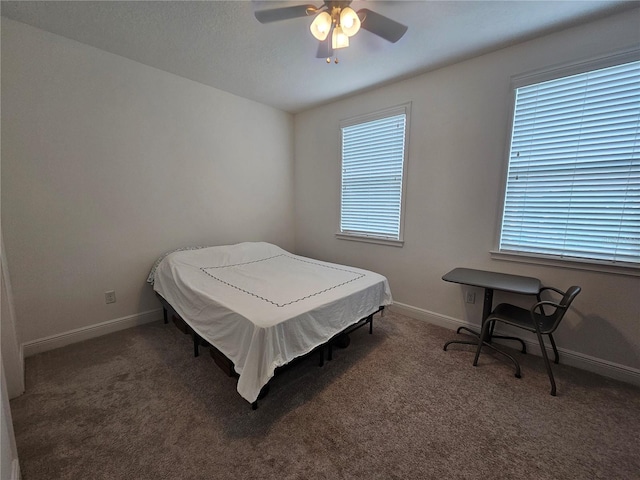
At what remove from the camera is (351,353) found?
232 cm

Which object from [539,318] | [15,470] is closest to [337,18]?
[539,318]

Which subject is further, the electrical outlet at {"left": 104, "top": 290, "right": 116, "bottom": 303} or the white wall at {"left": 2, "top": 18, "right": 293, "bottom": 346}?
the electrical outlet at {"left": 104, "top": 290, "right": 116, "bottom": 303}

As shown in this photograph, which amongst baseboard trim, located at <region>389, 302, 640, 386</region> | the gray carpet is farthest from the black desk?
the gray carpet

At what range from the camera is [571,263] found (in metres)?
2.09

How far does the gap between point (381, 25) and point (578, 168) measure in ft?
6.02

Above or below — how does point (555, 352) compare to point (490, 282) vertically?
below

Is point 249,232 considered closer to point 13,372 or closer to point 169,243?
point 169,243

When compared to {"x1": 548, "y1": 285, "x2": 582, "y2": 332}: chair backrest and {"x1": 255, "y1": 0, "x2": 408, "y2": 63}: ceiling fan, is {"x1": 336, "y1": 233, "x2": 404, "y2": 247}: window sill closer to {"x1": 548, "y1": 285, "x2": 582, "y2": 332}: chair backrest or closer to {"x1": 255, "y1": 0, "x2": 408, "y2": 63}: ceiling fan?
{"x1": 548, "y1": 285, "x2": 582, "y2": 332}: chair backrest

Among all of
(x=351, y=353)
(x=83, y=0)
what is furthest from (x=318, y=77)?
(x=351, y=353)

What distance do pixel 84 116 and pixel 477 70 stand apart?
11.7 feet

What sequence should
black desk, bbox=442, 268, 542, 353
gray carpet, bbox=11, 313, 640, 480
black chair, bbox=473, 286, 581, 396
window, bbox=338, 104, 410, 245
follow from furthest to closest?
1. window, bbox=338, 104, 410, 245
2. black desk, bbox=442, 268, 542, 353
3. black chair, bbox=473, 286, 581, 396
4. gray carpet, bbox=11, 313, 640, 480

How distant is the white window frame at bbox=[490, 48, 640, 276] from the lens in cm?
185

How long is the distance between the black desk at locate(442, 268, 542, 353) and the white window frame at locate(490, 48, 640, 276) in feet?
0.60

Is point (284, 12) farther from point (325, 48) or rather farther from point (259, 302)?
point (259, 302)
